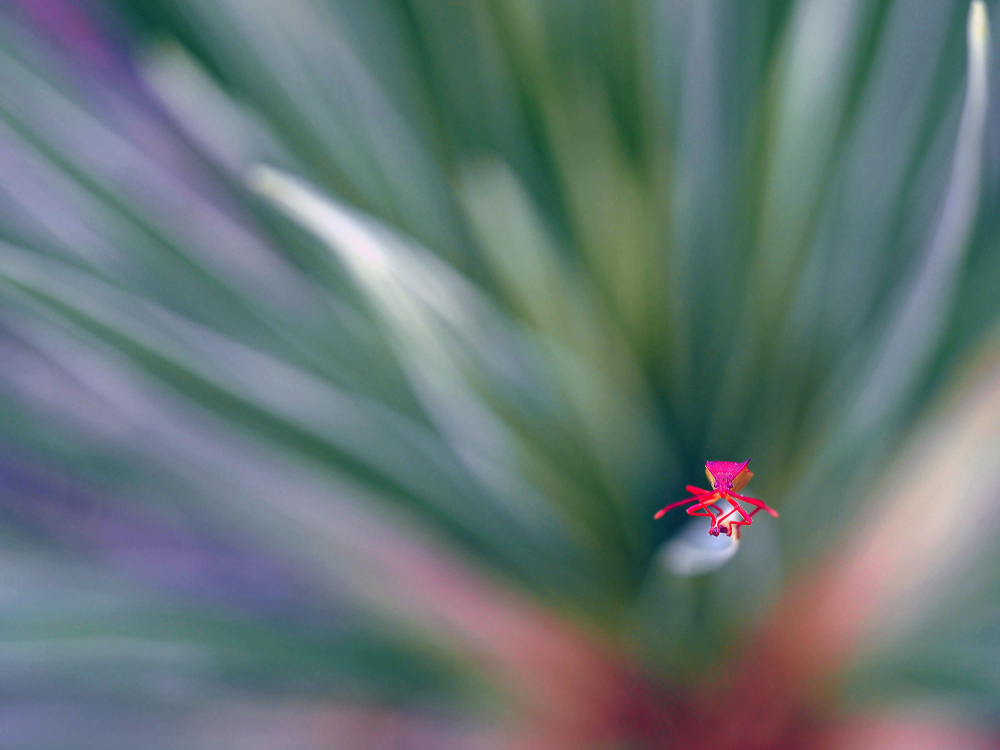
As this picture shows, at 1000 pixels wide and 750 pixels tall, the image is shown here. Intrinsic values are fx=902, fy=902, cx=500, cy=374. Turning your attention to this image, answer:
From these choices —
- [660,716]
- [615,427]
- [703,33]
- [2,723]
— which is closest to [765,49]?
[703,33]

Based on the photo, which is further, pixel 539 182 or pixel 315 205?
pixel 539 182

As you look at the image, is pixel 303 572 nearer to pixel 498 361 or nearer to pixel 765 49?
pixel 498 361

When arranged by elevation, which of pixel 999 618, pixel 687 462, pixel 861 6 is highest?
pixel 861 6
